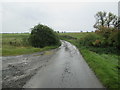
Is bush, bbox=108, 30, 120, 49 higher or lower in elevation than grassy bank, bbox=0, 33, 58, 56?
higher

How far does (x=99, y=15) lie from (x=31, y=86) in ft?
215

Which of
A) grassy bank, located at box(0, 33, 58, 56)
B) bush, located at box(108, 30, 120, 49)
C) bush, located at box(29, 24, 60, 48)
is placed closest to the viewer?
bush, located at box(108, 30, 120, 49)

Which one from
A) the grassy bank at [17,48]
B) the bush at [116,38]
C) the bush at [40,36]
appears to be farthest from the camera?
the bush at [40,36]

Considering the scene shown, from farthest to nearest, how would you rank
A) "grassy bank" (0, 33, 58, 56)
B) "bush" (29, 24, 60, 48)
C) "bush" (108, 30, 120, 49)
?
1. "bush" (29, 24, 60, 48)
2. "grassy bank" (0, 33, 58, 56)
3. "bush" (108, 30, 120, 49)

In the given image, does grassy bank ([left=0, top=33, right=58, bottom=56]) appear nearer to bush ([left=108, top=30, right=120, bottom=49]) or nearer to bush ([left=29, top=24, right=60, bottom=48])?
bush ([left=29, top=24, right=60, bottom=48])

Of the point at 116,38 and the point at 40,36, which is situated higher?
the point at 40,36

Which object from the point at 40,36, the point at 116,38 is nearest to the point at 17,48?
the point at 40,36

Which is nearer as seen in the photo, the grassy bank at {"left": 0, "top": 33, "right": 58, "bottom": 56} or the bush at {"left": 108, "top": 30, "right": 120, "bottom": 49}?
the bush at {"left": 108, "top": 30, "right": 120, "bottom": 49}

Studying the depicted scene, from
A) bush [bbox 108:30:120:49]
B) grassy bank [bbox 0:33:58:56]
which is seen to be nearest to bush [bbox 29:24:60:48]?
grassy bank [bbox 0:33:58:56]

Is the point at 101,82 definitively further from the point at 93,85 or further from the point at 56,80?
the point at 56,80

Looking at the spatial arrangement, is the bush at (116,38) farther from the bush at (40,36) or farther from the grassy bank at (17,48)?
the bush at (40,36)

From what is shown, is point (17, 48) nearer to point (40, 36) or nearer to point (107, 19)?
point (40, 36)

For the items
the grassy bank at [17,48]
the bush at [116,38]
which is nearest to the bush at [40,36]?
the grassy bank at [17,48]

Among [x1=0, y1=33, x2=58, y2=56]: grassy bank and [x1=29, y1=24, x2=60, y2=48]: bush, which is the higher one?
[x1=29, y1=24, x2=60, y2=48]: bush
